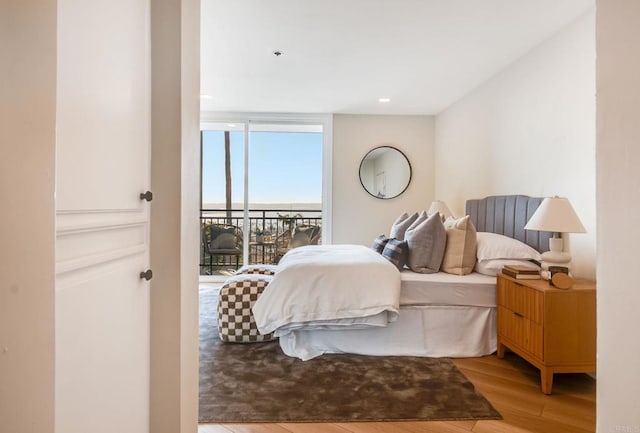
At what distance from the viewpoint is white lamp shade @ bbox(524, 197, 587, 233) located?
201 centimetres

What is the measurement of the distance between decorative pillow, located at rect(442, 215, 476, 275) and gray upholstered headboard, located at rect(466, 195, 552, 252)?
487mm

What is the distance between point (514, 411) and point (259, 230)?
4.52 metres

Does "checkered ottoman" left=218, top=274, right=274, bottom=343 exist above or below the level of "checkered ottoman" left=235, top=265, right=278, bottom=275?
below

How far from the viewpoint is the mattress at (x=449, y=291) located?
2461 millimetres

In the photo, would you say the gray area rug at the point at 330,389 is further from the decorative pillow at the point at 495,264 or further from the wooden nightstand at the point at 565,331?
the decorative pillow at the point at 495,264

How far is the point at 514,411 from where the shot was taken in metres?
1.78

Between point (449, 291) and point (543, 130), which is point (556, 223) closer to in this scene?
point (449, 291)

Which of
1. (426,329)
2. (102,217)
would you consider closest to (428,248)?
(426,329)

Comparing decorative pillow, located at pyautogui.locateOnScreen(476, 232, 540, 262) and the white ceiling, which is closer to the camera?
the white ceiling
